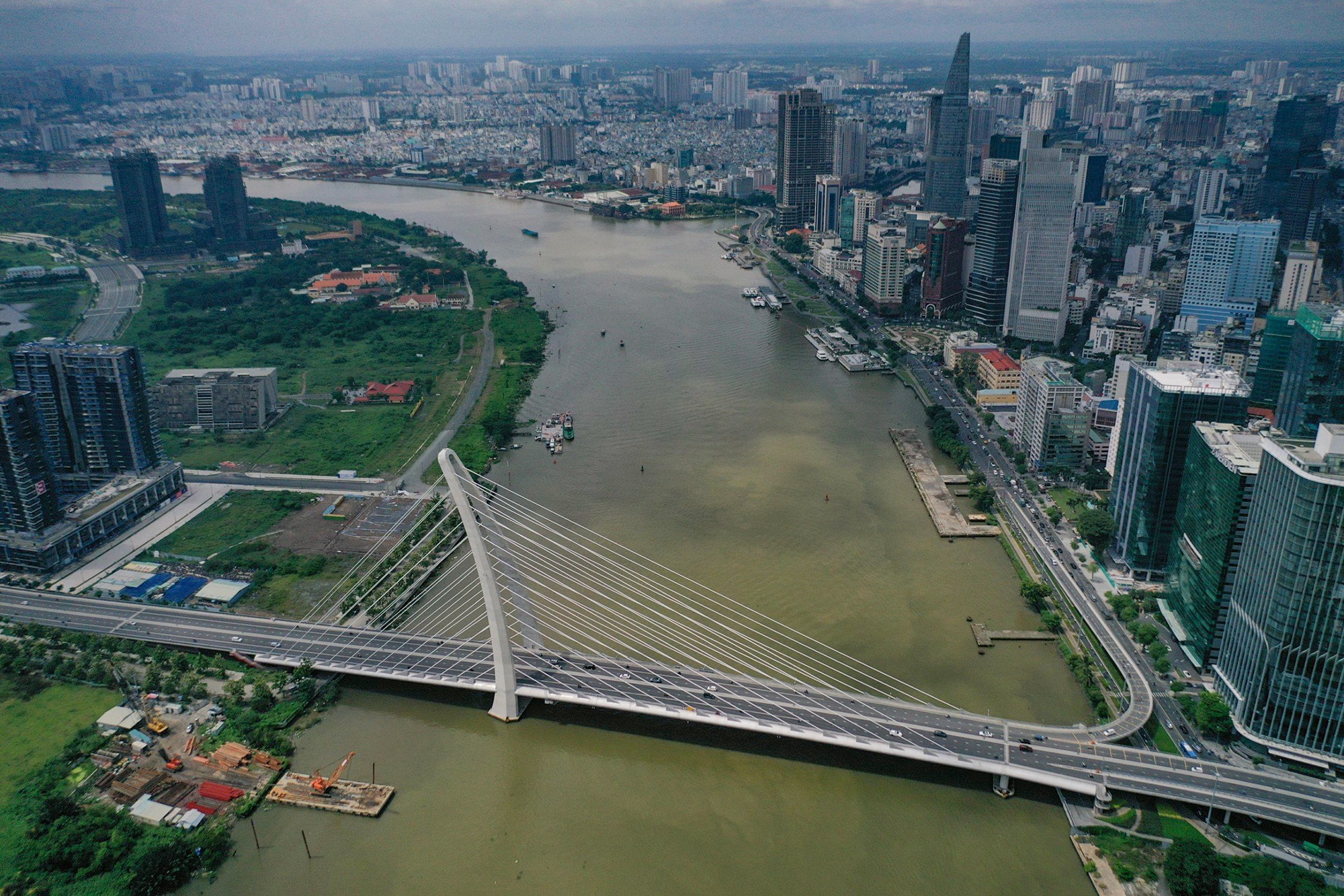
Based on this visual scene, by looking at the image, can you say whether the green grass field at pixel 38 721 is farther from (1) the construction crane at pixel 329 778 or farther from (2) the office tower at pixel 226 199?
(2) the office tower at pixel 226 199

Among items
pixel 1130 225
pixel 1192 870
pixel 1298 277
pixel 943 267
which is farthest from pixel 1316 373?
pixel 1130 225

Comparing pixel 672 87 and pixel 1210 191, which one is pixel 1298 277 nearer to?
pixel 1210 191

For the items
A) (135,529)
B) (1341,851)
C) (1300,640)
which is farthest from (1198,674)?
(135,529)

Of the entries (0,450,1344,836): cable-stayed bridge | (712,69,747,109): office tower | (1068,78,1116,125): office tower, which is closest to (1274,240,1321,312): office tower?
(0,450,1344,836): cable-stayed bridge

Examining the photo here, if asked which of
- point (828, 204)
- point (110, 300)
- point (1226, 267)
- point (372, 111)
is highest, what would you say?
point (372, 111)

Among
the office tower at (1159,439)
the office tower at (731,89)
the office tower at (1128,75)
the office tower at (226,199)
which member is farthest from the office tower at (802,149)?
the office tower at (1128,75)

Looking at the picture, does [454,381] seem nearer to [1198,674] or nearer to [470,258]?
[470,258]
